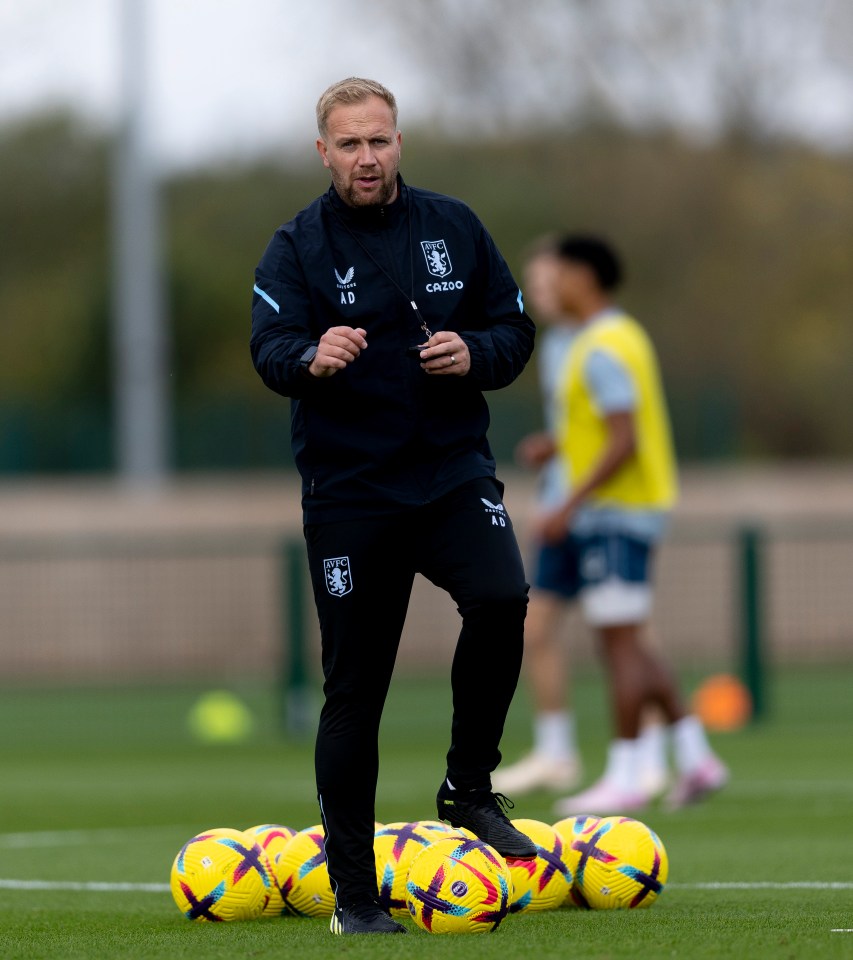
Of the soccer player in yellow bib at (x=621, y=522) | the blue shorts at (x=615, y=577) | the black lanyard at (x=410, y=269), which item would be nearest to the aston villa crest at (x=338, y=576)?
the black lanyard at (x=410, y=269)

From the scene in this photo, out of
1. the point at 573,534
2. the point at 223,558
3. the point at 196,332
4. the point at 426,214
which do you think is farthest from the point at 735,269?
the point at 426,214

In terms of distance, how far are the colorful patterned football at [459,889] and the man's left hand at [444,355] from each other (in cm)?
129

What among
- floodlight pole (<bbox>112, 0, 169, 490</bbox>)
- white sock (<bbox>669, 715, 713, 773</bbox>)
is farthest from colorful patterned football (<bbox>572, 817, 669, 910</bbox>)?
floodlight pole (<bbox>112, 0, 169, 490</bbox>)

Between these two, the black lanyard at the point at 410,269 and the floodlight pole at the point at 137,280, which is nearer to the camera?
the black lanyard at the point at 410,269

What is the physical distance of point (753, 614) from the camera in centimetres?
1559

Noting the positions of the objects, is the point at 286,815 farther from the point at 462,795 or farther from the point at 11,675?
the point at 11,675

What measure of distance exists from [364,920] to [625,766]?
4404mm

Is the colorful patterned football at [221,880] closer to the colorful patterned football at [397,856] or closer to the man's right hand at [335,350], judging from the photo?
the colorful patterned football at [397,856]

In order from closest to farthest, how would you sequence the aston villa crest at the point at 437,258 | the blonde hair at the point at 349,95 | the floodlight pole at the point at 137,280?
the blonde hair at the point at 349,95, the aston villa crest at the point at 437,258, the floodlight pole at the point at 137,280

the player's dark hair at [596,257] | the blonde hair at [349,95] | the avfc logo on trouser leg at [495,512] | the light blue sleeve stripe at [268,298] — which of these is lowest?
the avfc logo on trouser leg at [495,512]

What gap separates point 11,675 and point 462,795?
55.4ft

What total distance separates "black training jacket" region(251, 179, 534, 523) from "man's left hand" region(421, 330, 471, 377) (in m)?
0.10

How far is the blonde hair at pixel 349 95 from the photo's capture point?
5586 mm

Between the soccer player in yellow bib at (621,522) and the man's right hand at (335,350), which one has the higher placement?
the man's right hand at (335,350)
